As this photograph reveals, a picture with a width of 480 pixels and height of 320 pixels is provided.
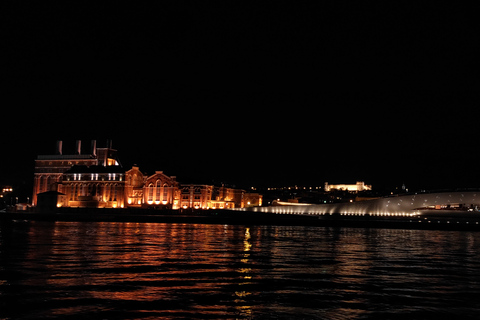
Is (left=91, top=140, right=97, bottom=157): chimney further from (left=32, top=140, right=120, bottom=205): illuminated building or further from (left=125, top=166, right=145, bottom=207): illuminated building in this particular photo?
(left=125, top=166, right=145, bottom=207): illuminated building

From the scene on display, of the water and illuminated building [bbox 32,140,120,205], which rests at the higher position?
illuminated building [bbox 32,140,120,205]

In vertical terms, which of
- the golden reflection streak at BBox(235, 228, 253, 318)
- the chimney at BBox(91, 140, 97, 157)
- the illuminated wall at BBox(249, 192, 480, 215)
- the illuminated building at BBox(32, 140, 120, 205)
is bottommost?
the golden reflection streak at BBox(235, 228, 253, 318)

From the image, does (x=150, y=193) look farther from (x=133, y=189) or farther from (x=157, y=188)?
(x=133, y=189)

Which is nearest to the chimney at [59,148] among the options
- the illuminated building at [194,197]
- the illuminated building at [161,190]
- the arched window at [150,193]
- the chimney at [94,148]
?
the chimney at [94,148]

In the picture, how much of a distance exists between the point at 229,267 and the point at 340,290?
577 cm

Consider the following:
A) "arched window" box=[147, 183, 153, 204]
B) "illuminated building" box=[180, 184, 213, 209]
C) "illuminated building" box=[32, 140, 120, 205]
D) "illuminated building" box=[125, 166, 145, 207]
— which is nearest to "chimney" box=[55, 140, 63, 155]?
"illuminated building" box=[32, 140, 120, 205]

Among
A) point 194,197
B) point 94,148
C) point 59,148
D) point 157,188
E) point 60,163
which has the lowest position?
point 194,197

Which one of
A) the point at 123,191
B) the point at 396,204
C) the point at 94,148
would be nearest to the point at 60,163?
the point at 94,148

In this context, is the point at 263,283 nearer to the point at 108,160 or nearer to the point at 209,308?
the point at 209,308

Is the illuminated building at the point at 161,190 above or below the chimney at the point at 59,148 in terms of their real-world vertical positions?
below

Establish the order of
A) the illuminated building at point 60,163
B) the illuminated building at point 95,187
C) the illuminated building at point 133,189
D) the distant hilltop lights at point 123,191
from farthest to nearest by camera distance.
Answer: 1. the illuminated building at point 60,163
2. the illuminated building at point 133,189
3. the illuminated building at point 95,187
4. the distant hilltop lights at point 123,191

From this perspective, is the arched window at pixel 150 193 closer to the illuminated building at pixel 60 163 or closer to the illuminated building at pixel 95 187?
the illuminated building at pixel 95 187

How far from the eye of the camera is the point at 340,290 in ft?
50.1

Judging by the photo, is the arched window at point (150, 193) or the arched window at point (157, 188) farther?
the arched window at point (150, 193)
